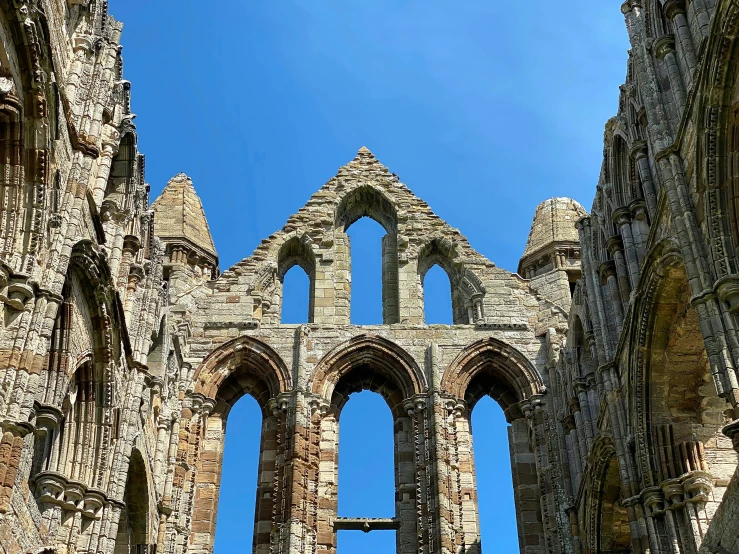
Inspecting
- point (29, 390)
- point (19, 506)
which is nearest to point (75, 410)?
point (19, 506)

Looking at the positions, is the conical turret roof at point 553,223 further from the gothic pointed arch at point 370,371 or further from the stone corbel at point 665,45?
the stone corbel at point 665,45

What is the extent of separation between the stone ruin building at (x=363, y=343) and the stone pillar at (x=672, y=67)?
3 centimetres

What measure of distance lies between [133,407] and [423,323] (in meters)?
7.58

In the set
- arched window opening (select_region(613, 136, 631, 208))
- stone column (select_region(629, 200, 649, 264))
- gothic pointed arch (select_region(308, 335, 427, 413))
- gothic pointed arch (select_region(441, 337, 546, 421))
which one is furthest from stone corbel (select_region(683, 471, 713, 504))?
gothic pointed arch (select_region(308, 335, 427, 413))

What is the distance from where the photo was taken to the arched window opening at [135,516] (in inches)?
620

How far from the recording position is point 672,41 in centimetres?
1330

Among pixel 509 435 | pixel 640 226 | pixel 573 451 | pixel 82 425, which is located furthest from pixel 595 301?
pixel 82 425

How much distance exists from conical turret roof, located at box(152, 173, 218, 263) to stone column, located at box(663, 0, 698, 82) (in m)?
14.8

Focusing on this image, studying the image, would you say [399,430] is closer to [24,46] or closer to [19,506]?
[19,506]

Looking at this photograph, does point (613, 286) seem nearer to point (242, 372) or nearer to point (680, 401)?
point (680, 401)

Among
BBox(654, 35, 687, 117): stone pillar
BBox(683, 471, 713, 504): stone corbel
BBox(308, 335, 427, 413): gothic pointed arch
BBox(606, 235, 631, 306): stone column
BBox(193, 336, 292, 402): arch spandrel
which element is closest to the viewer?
BBox(654, 35, 687, 117): stone pillar

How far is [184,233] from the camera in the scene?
82.3 feet

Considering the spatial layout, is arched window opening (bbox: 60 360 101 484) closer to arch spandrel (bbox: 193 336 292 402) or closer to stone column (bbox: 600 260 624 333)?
arch spandrel (bbox: 193 336 292 402)

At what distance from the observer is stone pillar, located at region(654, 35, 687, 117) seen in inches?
496
